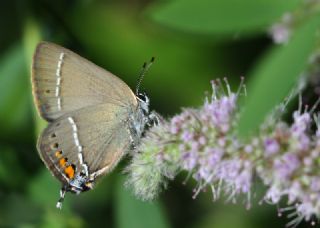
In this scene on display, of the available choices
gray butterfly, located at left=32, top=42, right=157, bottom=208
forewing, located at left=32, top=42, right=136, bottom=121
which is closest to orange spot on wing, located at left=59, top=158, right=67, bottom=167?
gray butterfly, located at left=32, top=42, right=157, bottom=208

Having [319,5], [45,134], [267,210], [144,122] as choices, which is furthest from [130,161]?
[267,210]

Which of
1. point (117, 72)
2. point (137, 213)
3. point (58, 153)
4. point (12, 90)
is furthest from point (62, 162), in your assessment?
point (117, 72)

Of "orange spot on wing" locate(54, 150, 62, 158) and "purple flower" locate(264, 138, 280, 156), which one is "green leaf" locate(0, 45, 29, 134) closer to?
"orange spot on wing" locate(54, 150, 62, 158)

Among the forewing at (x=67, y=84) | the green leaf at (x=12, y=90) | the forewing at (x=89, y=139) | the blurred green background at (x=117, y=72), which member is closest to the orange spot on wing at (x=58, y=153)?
the forewing at (x=89, y=139)

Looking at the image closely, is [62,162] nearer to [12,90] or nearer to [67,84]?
[67,84]

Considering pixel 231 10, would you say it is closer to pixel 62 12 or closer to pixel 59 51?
pixel 59 51

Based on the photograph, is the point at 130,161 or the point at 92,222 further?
the point at 92,222
